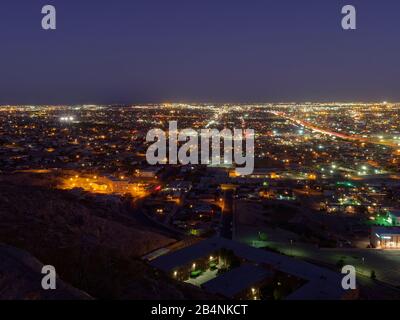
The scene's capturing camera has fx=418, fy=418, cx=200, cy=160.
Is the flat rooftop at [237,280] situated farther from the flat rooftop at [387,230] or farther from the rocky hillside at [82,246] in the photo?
the flat rooftop at [387,230]

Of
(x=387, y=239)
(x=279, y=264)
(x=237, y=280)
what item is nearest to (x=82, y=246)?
(x=237, y=280)

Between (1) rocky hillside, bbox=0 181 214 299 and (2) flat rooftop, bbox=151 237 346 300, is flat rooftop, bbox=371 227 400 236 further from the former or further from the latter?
(1) rocky hillside, bbox=0 181 214 299

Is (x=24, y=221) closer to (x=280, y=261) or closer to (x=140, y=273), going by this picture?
(x=140, y=273)

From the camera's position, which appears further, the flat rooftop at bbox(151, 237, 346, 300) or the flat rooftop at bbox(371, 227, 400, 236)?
the flat rooftop at bbox(371, 227, 400, 236)

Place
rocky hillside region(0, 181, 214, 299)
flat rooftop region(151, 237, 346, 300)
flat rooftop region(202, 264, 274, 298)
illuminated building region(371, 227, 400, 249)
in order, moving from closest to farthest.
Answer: rocky hillside region(0, 181, 214, 299)
flat rooftop region(151, 237, 346, 300)
flat rooftop region(202, 264, 274, 298)
illuminated building region(371, 227, 400, 249)

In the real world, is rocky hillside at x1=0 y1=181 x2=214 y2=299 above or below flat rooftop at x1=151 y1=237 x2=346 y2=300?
above

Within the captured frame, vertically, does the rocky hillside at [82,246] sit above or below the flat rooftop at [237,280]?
above

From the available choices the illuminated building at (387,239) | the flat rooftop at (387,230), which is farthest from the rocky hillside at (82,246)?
the flat rooftop at (387,230)

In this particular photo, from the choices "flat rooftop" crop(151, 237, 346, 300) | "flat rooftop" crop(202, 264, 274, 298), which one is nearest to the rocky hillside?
"flat rooftop" crop(202, 264, 274, 298)

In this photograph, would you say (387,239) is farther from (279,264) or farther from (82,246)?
(82,246)

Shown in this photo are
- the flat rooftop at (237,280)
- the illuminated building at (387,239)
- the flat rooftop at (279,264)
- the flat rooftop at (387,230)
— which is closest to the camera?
the flat rooftop at (279,264)
